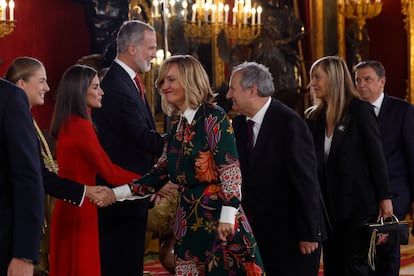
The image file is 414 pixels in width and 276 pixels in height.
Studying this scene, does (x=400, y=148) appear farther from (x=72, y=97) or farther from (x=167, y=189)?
(x=72, y=97)

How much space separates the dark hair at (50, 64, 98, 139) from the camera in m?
4.68

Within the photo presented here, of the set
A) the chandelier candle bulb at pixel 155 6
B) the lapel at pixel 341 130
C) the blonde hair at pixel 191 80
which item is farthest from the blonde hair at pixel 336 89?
the chandelier candle bulb at pixel 155 6

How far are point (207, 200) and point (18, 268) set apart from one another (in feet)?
3.93

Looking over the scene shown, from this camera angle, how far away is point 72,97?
4699 mm

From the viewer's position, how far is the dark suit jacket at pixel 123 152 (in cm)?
488

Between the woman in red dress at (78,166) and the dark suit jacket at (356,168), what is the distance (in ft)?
3.98

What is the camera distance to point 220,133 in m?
3.90

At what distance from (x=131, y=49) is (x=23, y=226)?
2.21 m

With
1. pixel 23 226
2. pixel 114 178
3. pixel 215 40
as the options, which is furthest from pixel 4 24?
pixel 23 226

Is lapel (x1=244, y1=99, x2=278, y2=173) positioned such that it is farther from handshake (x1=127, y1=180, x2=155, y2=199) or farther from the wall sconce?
the wall sconce

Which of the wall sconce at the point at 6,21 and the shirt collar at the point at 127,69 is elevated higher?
the wall sconce at the point at 6,21

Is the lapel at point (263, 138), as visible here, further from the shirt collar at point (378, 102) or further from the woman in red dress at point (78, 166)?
the shirt collar at point (378, 102)

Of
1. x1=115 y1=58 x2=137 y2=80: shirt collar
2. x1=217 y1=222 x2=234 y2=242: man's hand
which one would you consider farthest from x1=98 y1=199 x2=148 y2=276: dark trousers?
x1=217 y1=222 x2=234 y2=242: man's hand

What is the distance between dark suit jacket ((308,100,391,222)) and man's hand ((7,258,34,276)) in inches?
95.3
